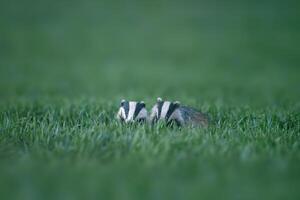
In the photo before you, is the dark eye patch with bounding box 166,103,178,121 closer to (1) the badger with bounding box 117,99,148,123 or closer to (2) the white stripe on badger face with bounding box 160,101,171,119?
(2) the white stripe on badger face with bounding box 160,101,171,119

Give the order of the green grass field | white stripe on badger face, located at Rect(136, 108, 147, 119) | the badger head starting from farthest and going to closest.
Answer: white stripe on badger face, located at Rect(136, 108, 147, 119) → the badger head → the green grass field

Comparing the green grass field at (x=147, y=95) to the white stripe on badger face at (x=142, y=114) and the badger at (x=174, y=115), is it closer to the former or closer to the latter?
the badger at (x=174, y=115)

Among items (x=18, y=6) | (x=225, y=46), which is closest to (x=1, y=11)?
(x=18, y=6)

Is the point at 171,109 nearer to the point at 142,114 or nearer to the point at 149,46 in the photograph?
the point at 142,114

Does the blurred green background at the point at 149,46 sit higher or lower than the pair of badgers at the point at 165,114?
higher

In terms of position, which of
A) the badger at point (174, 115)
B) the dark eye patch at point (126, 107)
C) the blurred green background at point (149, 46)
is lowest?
the badger at point (174, 115)

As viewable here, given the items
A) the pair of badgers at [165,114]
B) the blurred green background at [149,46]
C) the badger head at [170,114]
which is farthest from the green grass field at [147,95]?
the badger head at [170,114]

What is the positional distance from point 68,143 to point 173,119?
163 centimetres

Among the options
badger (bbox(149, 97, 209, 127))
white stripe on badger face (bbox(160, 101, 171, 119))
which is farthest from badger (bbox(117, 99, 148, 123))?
white stripe on badger face (bbox(160, 101, 171, 119))

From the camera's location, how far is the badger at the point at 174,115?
21.0ft

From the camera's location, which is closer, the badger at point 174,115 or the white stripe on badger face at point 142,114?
the badger at point 174,115

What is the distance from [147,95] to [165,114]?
645cm

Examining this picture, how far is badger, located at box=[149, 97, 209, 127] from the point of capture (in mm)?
6402

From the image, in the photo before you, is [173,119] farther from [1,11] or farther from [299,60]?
[1,11]
